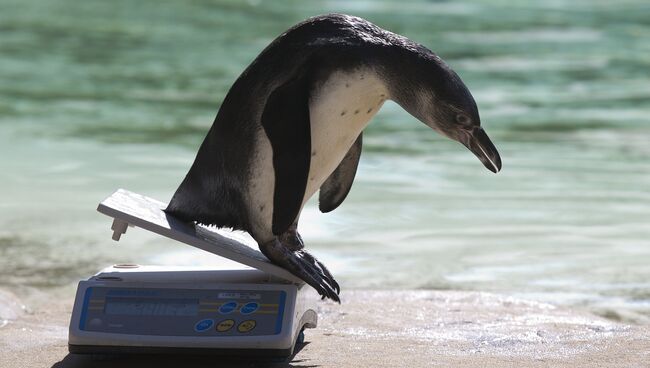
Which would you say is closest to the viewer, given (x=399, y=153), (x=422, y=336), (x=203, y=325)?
(x=203, y=325)

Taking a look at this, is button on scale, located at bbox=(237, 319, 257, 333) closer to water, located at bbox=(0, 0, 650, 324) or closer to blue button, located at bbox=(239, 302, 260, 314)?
blue button, located at bbox=(239, 302, 260, 314)

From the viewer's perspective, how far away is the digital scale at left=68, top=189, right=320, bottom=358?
2.28 meters

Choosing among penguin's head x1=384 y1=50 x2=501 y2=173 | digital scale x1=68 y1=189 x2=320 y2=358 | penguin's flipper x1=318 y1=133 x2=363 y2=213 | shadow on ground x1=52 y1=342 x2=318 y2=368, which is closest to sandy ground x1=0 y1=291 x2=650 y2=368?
shadow on ground x1=52 y1=342 x2=318 y2=368

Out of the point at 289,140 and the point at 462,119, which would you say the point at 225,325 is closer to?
the point at 289,140

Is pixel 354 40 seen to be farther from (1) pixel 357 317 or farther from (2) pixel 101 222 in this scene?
(2) pixel 101 222

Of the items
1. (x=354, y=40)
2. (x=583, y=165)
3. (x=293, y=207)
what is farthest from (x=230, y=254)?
(x=583, y=165)

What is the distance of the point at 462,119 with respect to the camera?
2.34 m

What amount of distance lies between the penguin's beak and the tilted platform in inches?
16.3

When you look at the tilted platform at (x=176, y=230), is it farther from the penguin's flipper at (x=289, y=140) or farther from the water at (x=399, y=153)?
the water at (x=399, y=153)

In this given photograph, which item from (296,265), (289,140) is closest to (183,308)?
(296,265)

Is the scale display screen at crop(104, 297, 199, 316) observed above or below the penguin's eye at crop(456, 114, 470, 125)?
below

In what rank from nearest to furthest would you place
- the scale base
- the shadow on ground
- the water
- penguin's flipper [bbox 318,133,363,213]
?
the scale base → the shadow on ground → penguin's flipper [bbox 318,133,363,213] → the water

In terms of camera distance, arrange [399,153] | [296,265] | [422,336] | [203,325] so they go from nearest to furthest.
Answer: [203,325], [296,265], [422,336], [399,153]

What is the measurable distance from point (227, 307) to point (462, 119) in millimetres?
549
